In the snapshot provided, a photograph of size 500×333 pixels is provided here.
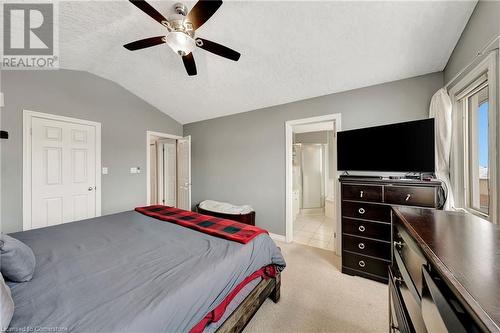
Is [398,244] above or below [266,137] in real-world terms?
below

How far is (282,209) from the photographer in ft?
10.6

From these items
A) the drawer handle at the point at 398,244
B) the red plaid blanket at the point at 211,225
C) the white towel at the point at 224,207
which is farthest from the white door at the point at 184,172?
the drawer handle at the point at 398,244

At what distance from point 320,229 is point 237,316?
304cm

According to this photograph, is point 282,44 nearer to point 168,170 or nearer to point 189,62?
point 189,62

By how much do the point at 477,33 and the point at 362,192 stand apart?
1.57 metres

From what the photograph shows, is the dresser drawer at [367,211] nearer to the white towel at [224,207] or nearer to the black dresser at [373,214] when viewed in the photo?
the black dresser at [373,214]

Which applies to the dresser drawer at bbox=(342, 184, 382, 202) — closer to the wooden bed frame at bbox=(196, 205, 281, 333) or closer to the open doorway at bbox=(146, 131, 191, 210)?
the wooden bed frame at bbox=(196, 205, 281, 333)

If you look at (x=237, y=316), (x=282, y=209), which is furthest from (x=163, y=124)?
(x=237, y=316)

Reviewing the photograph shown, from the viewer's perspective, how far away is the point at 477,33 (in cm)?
142

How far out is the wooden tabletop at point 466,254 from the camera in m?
0.41

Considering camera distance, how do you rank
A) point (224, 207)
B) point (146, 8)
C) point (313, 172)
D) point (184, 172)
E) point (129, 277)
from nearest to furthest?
point (129, 277), point (146, 8), point (224, 207), point (184, 172), point (313, 172)

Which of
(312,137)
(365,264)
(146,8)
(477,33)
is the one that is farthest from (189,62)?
(312,137)

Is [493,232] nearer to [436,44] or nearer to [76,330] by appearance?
[76,330]

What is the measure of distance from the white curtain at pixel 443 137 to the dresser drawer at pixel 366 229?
0.58 m
